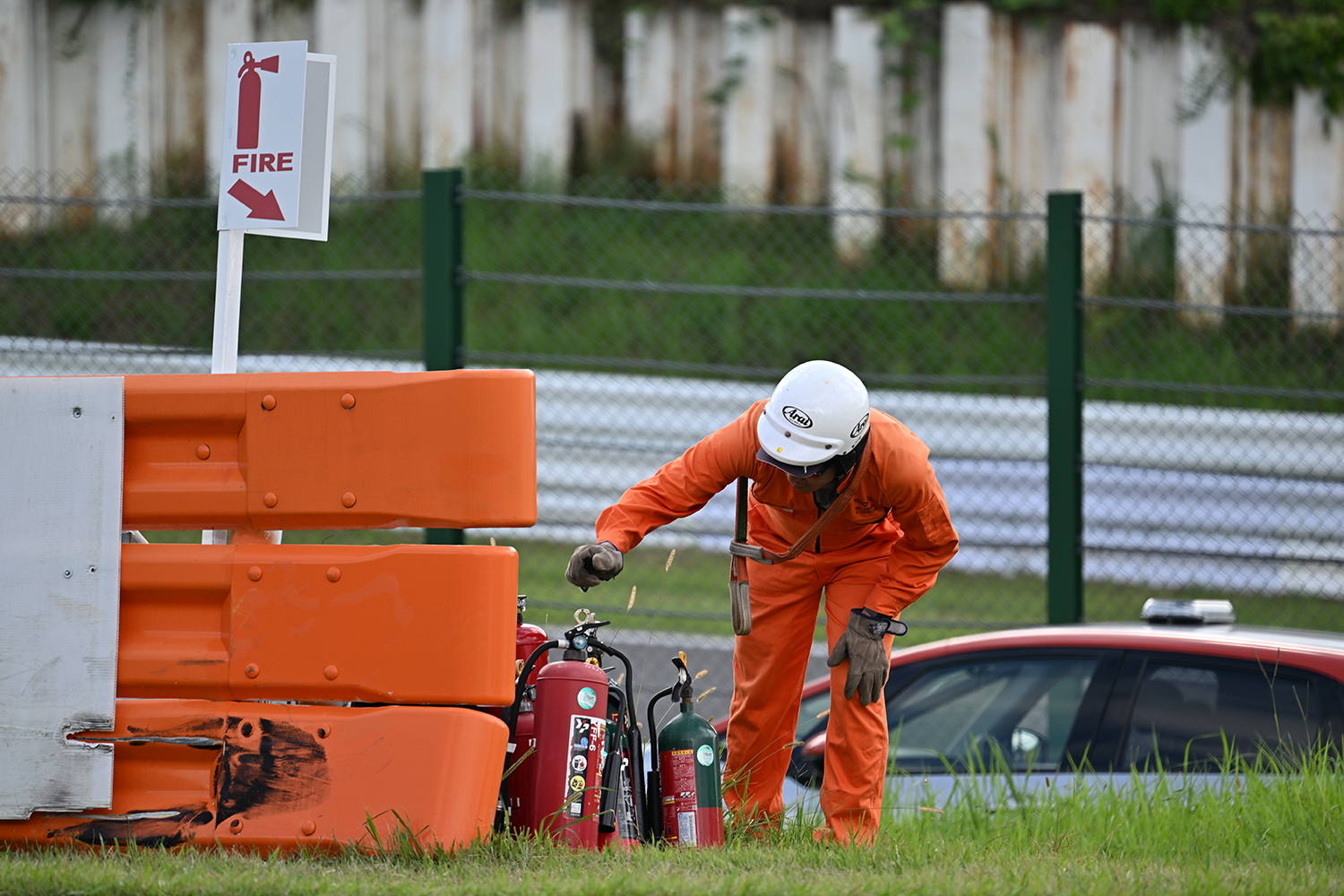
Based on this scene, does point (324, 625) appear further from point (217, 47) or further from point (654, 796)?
point (217, 47)

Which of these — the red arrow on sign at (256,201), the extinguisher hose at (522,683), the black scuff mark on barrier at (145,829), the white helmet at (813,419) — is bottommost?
the black scuff mark on barrier at (145,829)

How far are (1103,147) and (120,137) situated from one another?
8.29 meters

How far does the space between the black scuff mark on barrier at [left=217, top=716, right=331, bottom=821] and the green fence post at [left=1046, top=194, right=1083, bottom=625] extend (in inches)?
178

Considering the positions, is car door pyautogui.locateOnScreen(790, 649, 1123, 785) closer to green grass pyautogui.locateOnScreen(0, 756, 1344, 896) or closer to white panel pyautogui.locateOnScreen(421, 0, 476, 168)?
green grass pyautogui.locateOnScreen(0, 756, 1344, 896)

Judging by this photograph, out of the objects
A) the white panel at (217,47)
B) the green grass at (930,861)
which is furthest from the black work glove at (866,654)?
the white panel at (217,47)

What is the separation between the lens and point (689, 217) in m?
12.3

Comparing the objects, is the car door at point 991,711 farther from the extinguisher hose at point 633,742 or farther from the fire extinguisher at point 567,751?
the fire extinguisher at point 567,751

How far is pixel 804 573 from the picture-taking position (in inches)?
190

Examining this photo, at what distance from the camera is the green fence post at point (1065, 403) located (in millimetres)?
7180

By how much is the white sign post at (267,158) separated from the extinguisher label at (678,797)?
172 cm

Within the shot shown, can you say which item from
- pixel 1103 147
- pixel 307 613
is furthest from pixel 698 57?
pixel 307 613

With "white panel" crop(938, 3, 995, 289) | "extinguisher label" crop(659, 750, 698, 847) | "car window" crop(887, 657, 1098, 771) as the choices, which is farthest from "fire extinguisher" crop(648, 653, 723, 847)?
"white panel" crop(938, 3, 995, 289)

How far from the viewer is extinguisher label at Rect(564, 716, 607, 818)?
396cm

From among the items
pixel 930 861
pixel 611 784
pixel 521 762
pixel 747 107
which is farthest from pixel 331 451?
pixel 747 107
